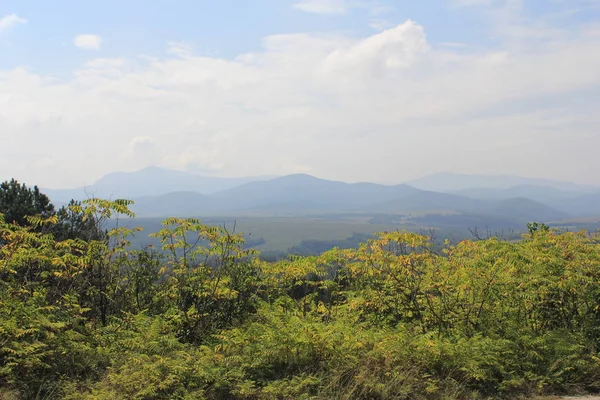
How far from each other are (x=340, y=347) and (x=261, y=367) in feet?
3.92

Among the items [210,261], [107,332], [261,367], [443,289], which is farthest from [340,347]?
[107,332]

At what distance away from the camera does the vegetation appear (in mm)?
5875

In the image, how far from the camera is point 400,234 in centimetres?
824

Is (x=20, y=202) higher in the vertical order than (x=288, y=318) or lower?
higher

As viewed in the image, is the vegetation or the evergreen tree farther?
the evergreen tree

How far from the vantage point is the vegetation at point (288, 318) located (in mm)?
5875

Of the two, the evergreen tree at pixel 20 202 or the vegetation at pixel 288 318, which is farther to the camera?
the evergreen tree at pixel 20 202

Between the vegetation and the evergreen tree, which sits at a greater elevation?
the evergreen tree

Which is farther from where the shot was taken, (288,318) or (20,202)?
(20,202)

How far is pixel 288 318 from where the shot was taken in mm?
7184

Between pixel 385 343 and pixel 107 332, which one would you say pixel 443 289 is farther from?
pixel 107 332

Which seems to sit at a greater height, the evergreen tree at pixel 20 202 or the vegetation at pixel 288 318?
the evergreen tree at pixel 20 202

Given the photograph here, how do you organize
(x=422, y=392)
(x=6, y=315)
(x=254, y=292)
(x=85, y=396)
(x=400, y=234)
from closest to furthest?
(x=85, y=396), (x=422, y=392), (x=6, y=315), (x=400, y=234), (x=254, y=292)

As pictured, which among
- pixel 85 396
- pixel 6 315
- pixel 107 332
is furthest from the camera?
pixel 107 332
